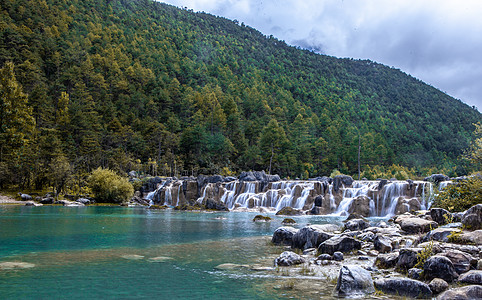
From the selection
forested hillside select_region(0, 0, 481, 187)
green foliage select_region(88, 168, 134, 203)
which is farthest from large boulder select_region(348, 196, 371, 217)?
forested hillside select_region(0, 0, 481, 187)

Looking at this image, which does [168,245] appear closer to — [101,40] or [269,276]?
[269,276]

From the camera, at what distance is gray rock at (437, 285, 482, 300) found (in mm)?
6648

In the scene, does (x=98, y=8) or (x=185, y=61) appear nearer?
(x=185, y=61)

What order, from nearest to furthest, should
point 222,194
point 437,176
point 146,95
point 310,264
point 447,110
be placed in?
point 310,264
point 437,176
point 222,194
point 146,95
point 447,110

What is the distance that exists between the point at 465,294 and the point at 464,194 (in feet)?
38.8

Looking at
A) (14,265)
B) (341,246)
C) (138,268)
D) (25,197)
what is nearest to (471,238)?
(341,246)

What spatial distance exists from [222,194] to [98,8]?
451 feet

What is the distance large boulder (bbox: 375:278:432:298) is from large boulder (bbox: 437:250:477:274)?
146 cm

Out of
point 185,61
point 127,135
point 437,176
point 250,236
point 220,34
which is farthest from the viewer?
point 220,34

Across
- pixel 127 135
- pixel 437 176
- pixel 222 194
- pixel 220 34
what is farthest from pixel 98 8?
pixel 437 176

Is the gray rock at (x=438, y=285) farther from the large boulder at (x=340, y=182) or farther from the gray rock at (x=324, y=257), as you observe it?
the large boulder at (x=340, y=182)

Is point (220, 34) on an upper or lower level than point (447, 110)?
upper

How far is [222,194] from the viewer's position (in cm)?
5472

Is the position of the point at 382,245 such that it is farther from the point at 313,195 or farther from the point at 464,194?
the point at 313,195
